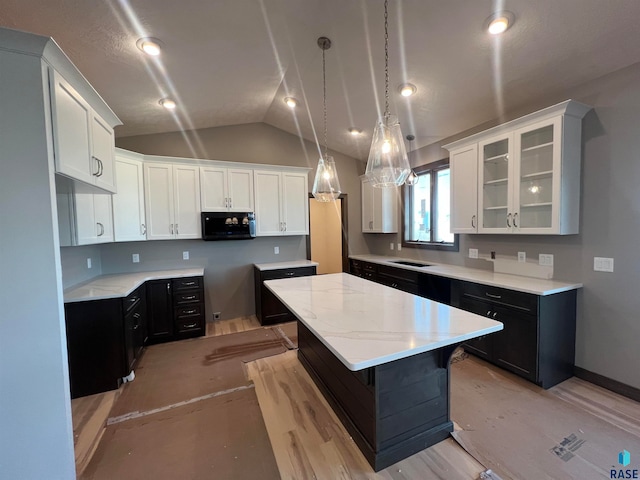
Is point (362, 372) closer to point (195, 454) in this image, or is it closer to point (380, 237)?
point (195, 454)

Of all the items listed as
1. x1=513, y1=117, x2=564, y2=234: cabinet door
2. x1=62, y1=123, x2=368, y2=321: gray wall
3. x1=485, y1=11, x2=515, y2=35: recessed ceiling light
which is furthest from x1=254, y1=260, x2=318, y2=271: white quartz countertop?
x1=485, y1=11, x2=515, y2=35: recessed ceiling light

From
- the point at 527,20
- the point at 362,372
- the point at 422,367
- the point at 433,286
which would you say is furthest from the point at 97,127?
the point at 433,286

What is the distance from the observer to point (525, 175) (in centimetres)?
270

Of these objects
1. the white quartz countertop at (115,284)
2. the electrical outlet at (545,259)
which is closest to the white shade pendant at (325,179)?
the white quartz countertop at (115,284)

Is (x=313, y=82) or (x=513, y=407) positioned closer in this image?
(x=513, y=407)

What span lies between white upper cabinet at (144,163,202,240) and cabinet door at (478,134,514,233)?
11.9 feet

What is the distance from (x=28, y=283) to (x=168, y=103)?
2.58m

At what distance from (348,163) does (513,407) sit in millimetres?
4232

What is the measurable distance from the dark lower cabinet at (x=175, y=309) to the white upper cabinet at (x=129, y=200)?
2.25 ft

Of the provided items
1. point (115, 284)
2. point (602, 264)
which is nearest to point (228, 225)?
point (115, 284)

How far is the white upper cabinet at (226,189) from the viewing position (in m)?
3.95

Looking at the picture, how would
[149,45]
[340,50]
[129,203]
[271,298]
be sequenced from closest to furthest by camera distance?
[149,45] < [340,50] < [129,203] < [271,298]

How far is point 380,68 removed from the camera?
2.72 m

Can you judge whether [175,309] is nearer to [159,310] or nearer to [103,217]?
[159,310]
